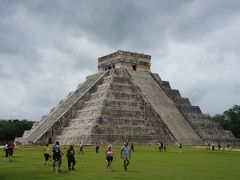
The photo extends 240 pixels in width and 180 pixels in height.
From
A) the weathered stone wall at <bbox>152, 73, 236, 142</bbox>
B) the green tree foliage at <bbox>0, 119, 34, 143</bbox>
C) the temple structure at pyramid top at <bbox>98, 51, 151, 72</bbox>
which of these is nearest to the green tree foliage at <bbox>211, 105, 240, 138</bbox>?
the weathered stone wall at <bbox>152, 73, 236, 142</bbox>

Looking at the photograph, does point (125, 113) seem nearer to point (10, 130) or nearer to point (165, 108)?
point (165, 108)

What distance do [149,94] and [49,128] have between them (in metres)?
15.1

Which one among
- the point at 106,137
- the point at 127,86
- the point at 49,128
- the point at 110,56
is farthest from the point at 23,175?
the point at 110,56

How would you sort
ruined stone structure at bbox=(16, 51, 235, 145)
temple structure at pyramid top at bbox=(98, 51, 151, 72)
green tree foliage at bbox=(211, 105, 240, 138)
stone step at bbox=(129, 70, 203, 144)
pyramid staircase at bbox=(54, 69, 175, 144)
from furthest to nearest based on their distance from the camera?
green tree foliage at bbox=(211, 105, 240, 138) → temple structure at pyramid top at bbox=(98, 51, 151, 72) → stone step at bbox=(129, 70, 203, 144) → ruined stone structure at bbox=(16, 51, 235, 145) → pyramid staircase at bbox=(54, 69, 175, 144)

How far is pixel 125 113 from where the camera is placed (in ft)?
188

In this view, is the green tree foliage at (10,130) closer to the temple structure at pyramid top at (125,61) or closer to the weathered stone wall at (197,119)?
the temple structure at pyramid top at (125,61)

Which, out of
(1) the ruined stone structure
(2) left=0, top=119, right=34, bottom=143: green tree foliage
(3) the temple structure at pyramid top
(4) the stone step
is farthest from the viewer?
(2) left=0, top=119, right=34, bottom=143: green tree foliage

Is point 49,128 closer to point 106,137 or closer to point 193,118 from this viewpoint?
point 106,137

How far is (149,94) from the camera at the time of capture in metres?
63.1

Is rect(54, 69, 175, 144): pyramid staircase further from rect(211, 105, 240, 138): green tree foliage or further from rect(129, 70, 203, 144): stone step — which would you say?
rect(211, 105, 240, 138): green tree foliage

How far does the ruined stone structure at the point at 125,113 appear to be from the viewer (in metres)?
54.3

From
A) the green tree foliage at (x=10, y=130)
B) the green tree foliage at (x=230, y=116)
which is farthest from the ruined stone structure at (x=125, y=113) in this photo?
the green tree foliage at (x=230, y=116)

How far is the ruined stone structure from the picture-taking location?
54.3 metres

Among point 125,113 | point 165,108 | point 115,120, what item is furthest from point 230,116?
point 115,120
